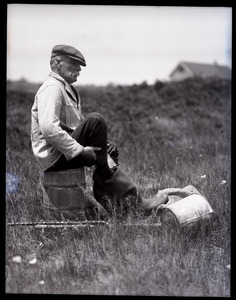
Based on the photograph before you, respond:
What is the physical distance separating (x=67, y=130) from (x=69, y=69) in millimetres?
534

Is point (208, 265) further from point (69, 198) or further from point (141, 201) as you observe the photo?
point (69, 198)

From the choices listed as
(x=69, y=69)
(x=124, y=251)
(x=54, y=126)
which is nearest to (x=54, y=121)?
(x=54, y=126)

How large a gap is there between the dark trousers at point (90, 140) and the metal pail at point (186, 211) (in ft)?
2.15

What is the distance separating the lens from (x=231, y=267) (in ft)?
11.2

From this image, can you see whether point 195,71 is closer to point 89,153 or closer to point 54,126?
point 89,153

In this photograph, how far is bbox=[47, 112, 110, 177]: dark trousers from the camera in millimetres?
3596

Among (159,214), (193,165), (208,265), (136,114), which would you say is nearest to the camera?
(208,265)

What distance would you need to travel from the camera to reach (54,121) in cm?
351

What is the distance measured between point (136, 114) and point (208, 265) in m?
9.40

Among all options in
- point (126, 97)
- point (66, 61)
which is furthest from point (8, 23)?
point (126, 97)

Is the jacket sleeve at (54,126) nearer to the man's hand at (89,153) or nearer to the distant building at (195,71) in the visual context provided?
the man's hand at (89,153)

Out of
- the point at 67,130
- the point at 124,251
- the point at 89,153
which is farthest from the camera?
the point at 67,130

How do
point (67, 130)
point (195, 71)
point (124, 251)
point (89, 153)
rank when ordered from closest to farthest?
point (124, 251) → point (89, 153) → point (67, 130) → point (195, 71)

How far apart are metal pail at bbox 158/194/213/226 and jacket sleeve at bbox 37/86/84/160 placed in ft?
3.07
